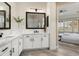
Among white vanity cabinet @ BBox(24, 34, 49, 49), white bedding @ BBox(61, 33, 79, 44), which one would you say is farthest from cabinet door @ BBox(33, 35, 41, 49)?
white bedding @ BBox(61, 33, 79, 44)

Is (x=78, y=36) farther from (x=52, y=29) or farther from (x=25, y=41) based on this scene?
(x=25, y=41)

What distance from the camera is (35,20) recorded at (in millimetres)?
6254

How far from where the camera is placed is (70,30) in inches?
397

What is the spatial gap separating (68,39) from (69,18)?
2.29 meters

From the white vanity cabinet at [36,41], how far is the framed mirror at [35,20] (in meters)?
0.73

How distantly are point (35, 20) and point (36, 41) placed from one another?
118cm

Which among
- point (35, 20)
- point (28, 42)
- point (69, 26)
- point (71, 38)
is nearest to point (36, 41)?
point (28, 42)

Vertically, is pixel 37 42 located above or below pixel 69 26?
below

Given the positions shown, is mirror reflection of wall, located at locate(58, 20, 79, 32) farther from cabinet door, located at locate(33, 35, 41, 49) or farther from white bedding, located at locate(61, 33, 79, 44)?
cabinet door, located at locate(33, 35, 41, 49)

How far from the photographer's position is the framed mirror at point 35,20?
6.14 meters

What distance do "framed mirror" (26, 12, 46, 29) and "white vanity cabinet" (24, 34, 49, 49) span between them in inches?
28.9

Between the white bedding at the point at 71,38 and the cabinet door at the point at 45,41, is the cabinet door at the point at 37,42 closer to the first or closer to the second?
the cabinet door at the point at 45,41

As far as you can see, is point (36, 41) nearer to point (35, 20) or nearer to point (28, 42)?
point (28, 42)

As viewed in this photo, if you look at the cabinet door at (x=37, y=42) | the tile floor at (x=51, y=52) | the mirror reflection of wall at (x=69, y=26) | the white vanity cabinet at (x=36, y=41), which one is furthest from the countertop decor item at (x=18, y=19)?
the mirror reflection of wall at (x=69, y=26)
